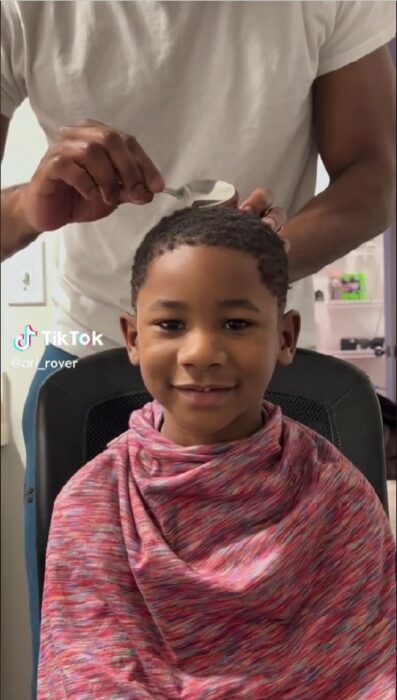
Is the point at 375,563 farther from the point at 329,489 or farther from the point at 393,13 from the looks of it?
the point at 393,13

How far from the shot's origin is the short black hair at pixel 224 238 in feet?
1.62

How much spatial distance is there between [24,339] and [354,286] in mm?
286

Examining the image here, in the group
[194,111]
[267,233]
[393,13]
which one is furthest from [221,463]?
[393,13]

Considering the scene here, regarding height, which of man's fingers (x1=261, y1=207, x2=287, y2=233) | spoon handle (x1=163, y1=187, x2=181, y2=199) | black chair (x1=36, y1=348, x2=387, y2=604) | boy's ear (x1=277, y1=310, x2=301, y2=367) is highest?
spoon handle (x1=163, y1=187, x2=181, y2=199)

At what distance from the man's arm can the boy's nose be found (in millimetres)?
118

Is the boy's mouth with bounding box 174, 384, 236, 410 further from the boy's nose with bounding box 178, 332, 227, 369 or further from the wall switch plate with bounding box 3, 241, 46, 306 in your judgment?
the wall switch plate with bounding box 3, 241, 46, 306

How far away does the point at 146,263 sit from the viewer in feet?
1.71

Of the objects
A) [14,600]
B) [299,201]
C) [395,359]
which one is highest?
[299,201]

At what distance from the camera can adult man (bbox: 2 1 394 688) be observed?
0.55 metres

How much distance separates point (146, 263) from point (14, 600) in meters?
0.33

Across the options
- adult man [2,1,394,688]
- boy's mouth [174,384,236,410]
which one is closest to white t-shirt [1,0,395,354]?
adult man [2,1,394,688]
